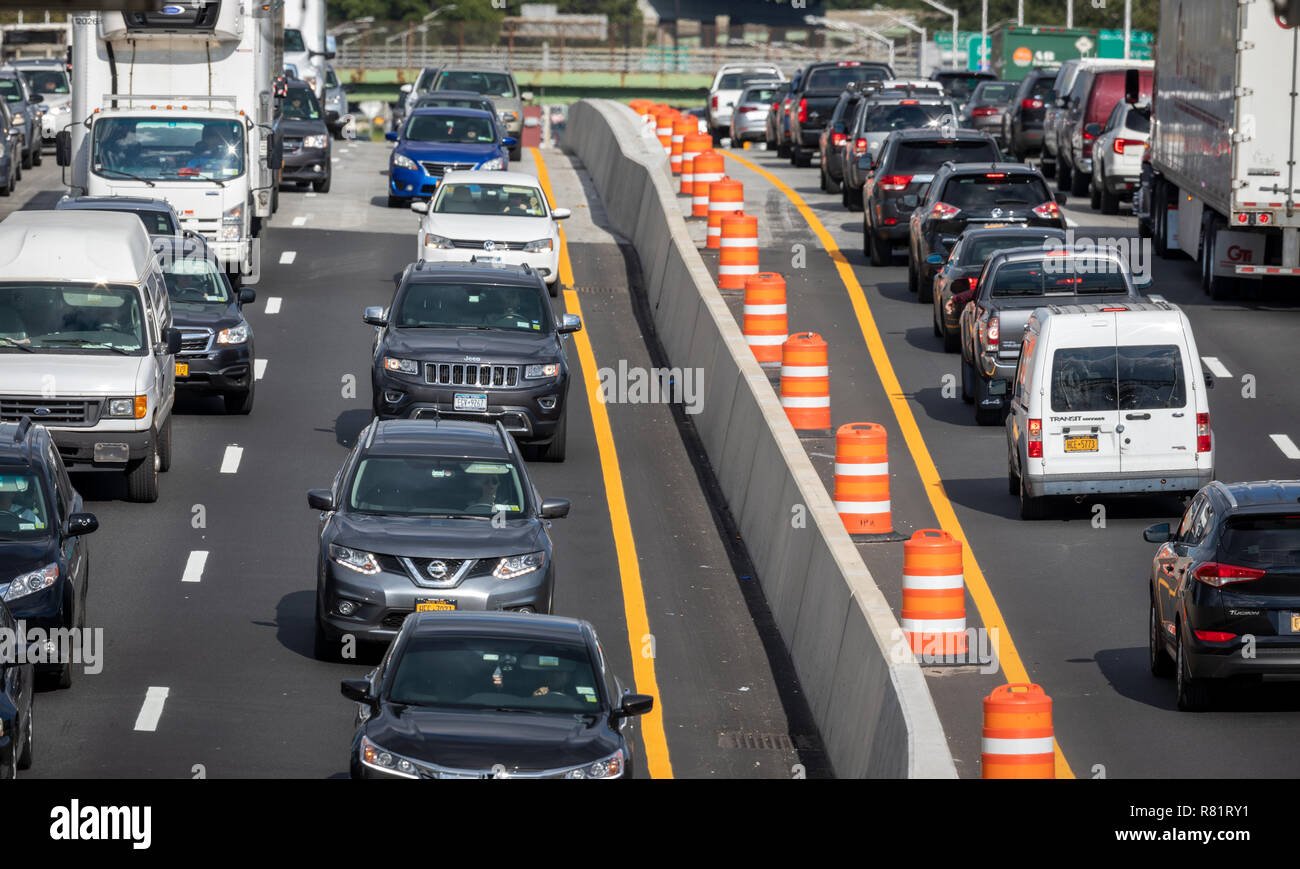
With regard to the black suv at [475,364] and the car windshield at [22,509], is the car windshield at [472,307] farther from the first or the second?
the car windshield at [22,509]

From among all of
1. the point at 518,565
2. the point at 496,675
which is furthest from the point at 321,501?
the point at 496,675

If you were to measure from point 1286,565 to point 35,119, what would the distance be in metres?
38.9

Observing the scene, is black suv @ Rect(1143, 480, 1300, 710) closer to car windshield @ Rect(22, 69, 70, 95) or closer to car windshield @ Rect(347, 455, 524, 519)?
car windshield @ Rect(347, 455, 524, 519)

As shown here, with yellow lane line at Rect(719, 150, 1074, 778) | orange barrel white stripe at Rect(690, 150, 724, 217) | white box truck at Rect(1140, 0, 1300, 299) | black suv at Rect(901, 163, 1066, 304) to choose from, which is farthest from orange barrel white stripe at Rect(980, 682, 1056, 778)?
orange barrel white stripe at Rect(690, 150, 724, 217)

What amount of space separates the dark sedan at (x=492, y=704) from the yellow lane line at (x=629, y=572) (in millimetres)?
1310

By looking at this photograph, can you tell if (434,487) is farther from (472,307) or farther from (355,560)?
(472,307)

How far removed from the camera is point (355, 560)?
1648 cm

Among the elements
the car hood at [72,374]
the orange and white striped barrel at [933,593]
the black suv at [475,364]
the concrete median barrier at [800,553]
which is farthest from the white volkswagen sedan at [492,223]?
the orange and white striped barrel at [933,593]

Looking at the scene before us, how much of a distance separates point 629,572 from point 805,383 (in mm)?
3815

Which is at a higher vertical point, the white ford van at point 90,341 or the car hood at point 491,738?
the white ford van at point 90,341

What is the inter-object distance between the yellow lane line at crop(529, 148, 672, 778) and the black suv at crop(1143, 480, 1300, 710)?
11.1 feet

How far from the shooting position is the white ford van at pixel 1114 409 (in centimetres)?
2078

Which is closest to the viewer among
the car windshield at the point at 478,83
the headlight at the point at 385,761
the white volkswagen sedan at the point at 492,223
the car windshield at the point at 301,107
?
the headlight at the point at 385,761

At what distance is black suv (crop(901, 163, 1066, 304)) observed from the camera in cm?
3184
